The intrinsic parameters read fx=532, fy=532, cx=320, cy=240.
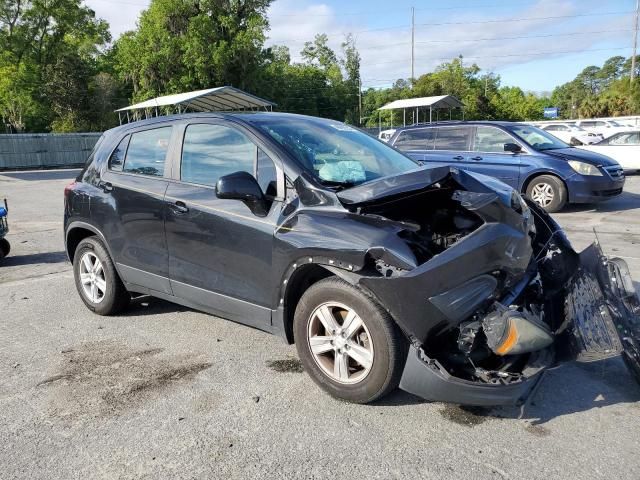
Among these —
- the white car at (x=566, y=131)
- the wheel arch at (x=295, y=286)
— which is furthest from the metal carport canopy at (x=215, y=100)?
the wheel arch at (x=295, y=286)

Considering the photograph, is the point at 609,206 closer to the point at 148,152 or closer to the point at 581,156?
the point at 581,156

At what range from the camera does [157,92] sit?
4697cm

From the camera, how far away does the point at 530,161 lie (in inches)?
392

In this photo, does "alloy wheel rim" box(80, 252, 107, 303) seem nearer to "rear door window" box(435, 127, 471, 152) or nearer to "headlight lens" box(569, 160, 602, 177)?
"rear door window" box(435, 127, 471, 152)

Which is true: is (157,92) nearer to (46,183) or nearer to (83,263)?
(46,183)

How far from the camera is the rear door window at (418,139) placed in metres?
11.0

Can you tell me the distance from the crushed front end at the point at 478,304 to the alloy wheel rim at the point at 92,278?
9.54 ft

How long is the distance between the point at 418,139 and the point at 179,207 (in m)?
7.98

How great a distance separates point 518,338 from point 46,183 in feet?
67.8

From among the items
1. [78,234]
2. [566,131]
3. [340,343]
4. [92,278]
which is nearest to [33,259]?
[78,234]

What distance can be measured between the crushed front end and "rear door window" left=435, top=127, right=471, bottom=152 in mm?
7489

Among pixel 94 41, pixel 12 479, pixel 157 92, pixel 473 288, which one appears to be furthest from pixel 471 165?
pixel 94 41

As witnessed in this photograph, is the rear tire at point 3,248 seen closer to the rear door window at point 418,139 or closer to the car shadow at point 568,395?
the car shadow at point 568,395

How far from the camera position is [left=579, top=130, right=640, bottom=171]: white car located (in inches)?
647
